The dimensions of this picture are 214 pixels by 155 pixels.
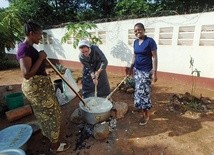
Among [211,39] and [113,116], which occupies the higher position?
[211,39]

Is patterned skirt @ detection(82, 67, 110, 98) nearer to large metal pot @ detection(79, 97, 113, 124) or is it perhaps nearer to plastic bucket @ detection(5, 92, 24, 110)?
large metal pot @ detection(79, 97, 113, 124)

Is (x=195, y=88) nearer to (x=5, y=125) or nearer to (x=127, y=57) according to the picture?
(x=127, y=57)

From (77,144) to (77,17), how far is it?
13.5 meters

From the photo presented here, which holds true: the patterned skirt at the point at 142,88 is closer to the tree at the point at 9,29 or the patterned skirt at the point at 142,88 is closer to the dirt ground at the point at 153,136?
the dirt ground at the point at 153,136

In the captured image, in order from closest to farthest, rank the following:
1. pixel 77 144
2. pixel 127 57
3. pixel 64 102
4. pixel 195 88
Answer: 1. pixel 77 144
2. pixel 64 102
3. pixel 195 88
4. pixel 127 57

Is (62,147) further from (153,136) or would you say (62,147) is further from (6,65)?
(6,65)

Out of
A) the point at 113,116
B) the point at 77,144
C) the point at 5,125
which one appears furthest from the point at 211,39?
the point at 5,125

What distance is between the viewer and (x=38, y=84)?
291 centimetres

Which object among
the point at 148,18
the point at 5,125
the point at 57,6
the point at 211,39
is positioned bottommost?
the point at 5,125

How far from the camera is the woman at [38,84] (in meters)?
2.69

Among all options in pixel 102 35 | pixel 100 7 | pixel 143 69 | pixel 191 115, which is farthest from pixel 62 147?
pixel 100 7

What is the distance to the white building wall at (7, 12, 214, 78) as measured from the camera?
19.4 ft

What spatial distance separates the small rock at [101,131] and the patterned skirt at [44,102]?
0.71 meters

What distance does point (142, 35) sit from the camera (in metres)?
3.49
